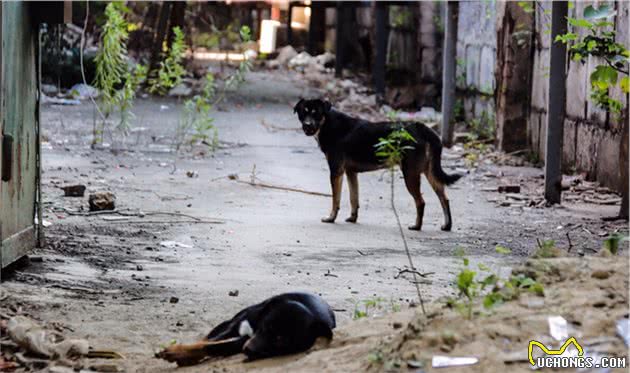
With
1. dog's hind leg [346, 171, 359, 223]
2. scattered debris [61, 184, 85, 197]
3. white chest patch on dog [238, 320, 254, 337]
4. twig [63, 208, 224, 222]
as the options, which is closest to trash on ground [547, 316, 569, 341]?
white chest patch on dog [238, 320, 254, 337]

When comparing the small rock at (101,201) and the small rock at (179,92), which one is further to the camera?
the small rock at (179,92)

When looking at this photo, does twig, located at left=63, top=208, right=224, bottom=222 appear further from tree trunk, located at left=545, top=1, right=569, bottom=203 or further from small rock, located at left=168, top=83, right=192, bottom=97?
small rock, located at left=168, top=83, right=192, bottom=97

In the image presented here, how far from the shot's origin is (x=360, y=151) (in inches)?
394

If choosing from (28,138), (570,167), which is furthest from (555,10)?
A: (28,138)

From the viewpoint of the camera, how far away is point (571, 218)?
33.0ft

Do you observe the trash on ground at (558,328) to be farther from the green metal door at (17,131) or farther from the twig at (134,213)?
the twig at (134,213)

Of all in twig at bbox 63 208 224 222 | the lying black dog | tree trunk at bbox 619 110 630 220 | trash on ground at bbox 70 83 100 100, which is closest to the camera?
the lying black dog

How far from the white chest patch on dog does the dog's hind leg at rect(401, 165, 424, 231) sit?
15.0 ft

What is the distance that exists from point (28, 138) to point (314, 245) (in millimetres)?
2174

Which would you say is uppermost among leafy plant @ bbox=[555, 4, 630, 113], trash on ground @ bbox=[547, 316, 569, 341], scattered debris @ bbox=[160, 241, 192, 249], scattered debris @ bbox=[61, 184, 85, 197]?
leafy plant @ bbox=[555, 4, 630, 113]

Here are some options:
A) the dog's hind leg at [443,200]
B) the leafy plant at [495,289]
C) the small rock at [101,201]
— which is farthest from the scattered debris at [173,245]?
the leafy plant at [495,289]

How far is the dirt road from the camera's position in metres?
6.35

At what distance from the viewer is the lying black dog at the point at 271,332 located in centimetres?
496

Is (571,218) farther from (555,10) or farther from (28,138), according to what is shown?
(28,138)
